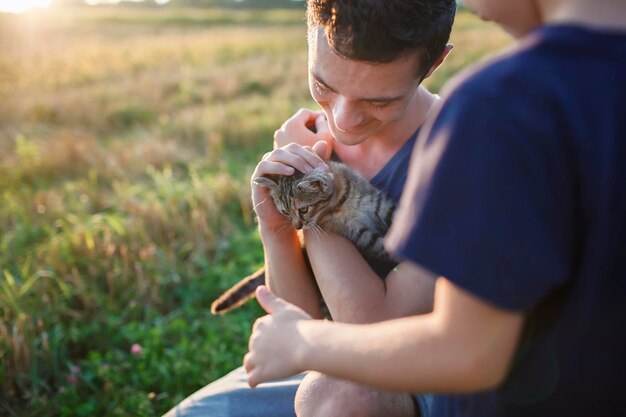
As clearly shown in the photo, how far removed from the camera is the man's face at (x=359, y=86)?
1.93 metres

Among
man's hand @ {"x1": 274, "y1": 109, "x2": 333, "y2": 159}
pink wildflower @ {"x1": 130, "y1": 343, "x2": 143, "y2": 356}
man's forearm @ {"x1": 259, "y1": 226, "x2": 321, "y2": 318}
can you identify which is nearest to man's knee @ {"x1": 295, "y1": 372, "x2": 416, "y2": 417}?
man's forearm @ {"x1": 259, "y1": 226, "x2": 321, "y2": 318}

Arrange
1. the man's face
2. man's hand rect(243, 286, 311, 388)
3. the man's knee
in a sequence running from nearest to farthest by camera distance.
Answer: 1. man's hand rect(243, 286, 311, 388)
2. the man's knee
3. the man's face

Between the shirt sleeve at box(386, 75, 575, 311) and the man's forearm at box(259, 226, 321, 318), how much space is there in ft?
4.96

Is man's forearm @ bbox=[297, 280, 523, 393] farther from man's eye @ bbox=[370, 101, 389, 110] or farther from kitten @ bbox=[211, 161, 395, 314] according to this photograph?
kitten @ bbox=[211, 161, 395, 314]

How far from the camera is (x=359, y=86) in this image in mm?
1952

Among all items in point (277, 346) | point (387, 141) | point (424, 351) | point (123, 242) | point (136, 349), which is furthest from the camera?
point (123, 242)

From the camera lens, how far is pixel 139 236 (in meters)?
4.87

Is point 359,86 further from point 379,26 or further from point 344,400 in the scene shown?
point 344,400

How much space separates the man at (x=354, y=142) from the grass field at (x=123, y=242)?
135 cm

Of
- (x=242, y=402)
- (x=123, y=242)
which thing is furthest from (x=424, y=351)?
(x=123, y=242)

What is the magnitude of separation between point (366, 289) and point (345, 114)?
673 mm

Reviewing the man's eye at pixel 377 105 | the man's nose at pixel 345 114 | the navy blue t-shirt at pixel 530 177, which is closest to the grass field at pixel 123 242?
the man's nose at pixel 345 114

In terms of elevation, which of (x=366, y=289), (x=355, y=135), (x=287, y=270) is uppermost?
(x=355, y=135)

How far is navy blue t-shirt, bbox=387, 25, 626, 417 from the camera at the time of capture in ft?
2.68
